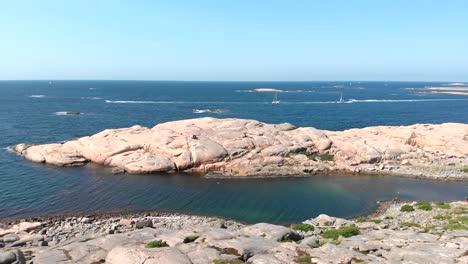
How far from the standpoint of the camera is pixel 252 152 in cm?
6744

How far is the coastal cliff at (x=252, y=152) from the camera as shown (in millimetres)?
64625

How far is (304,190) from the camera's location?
5684cm

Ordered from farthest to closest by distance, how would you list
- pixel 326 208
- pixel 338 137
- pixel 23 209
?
1. pixel 338 137
2. pixel 326 208
3. pixel 23 209

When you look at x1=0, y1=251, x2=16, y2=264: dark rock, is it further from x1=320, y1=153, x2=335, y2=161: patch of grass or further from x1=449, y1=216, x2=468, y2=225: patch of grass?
x1=320, y1=153, x2=335, y2=161: patch of grass

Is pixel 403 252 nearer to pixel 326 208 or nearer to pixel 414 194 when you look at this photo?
pixel 326 208

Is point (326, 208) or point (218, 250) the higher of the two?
point (218, 250)

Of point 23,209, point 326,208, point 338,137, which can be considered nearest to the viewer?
point 23,209

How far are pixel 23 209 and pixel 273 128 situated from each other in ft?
157

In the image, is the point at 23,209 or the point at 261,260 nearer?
the point at 261,260

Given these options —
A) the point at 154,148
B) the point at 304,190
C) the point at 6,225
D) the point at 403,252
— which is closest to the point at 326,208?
the point at 304,190

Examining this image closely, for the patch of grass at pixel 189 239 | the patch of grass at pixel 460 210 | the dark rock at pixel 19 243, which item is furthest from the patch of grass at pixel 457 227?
the dark rock at pixel 19 243

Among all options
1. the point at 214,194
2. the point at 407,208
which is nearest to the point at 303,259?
the point at 407,208

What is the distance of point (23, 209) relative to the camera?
1796 inches

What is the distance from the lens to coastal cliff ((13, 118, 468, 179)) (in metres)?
64.6
